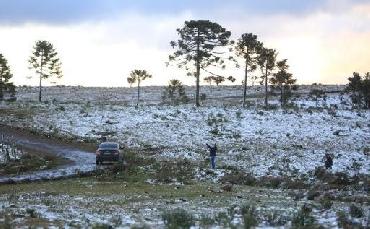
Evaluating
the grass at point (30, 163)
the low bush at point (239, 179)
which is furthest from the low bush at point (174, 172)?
the grass at point (30, 163)

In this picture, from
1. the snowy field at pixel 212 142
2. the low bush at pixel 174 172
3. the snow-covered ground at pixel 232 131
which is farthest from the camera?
the snow-covered ground at pixel 232 131

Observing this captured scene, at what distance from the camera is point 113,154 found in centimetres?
3909

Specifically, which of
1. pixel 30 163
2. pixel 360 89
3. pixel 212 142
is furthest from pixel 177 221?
pixel 360 89

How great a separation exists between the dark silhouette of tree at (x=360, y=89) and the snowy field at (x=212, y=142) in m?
2.12

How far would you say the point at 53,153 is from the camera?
42938 millimetres

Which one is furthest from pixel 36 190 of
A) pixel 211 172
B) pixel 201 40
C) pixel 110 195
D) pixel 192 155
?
pixel 201 40

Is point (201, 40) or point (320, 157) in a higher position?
point (201, 40)

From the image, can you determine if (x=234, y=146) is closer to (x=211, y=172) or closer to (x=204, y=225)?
(x=211, y=172)

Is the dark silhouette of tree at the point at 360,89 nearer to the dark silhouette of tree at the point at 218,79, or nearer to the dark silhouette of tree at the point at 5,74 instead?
the dark silhouette of tree at the point at 218,79

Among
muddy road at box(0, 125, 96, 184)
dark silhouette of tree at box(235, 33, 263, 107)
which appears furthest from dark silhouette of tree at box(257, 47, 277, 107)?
muddy road at box(0, 125, 96, 184)

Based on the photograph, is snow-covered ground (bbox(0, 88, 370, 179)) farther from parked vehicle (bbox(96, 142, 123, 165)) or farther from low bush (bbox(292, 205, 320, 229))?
low bush (bbox(292, 205, 320, 229))

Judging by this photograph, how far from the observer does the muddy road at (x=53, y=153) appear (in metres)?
33.3

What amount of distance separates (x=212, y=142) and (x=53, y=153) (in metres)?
14.6

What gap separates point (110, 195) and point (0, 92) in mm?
49108
